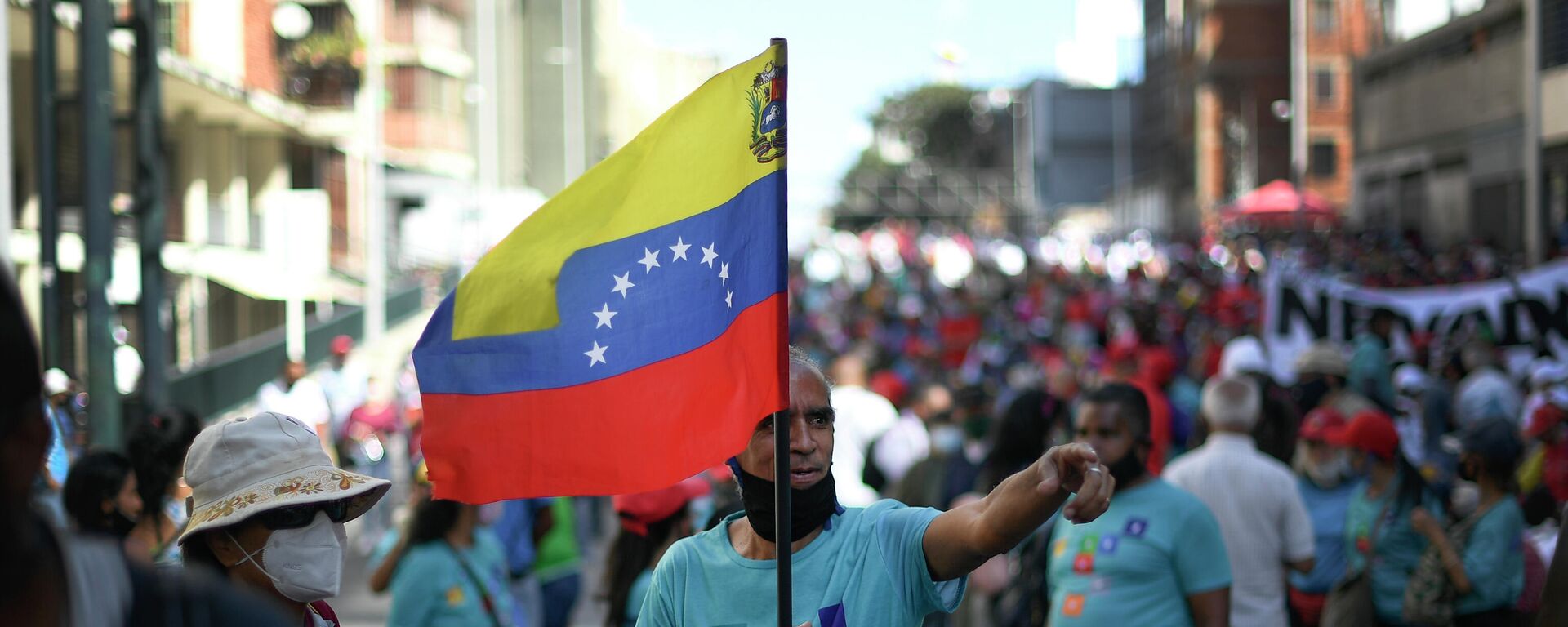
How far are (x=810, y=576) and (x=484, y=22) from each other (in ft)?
103

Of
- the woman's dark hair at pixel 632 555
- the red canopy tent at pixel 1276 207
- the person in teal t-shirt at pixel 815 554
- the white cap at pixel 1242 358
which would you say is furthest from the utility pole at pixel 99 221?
the red canopy tent at pixel 1276 207

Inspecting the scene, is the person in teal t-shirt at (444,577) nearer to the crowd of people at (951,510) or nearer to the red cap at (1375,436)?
the crowd of people at (951,510)

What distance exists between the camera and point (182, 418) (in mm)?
5480

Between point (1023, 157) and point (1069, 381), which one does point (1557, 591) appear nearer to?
point (1069, 381)

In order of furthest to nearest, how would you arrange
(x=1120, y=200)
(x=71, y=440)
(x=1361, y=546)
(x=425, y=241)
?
(x=1120, y=200) → (x=425, y=241) → (x=71, y=440) → (x=1361, y=546)

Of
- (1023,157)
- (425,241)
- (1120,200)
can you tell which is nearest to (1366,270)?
(425,241)

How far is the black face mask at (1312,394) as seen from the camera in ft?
31.8

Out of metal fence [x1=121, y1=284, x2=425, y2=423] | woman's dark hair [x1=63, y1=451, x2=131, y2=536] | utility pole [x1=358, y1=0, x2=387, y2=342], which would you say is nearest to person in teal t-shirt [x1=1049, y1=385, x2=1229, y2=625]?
woman's dark hair [x1=63, y1=451, x2=131, y2=536]

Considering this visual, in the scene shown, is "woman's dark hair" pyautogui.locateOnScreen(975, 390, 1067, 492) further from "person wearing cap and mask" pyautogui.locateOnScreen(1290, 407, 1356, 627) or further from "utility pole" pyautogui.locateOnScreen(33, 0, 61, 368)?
"utility pole" pyautogui.locateOnScreen(33, 0, 61, 368)

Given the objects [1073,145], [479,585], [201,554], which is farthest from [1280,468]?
[1073,145]

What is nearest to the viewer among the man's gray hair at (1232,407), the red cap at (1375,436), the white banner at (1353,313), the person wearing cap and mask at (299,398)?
the man's gray hair at (1232,407)

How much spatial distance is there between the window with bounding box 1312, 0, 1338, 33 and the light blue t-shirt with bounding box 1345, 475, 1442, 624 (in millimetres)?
61825

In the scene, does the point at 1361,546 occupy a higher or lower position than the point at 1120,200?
lower

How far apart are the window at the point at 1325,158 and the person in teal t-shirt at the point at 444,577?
6475 cm
